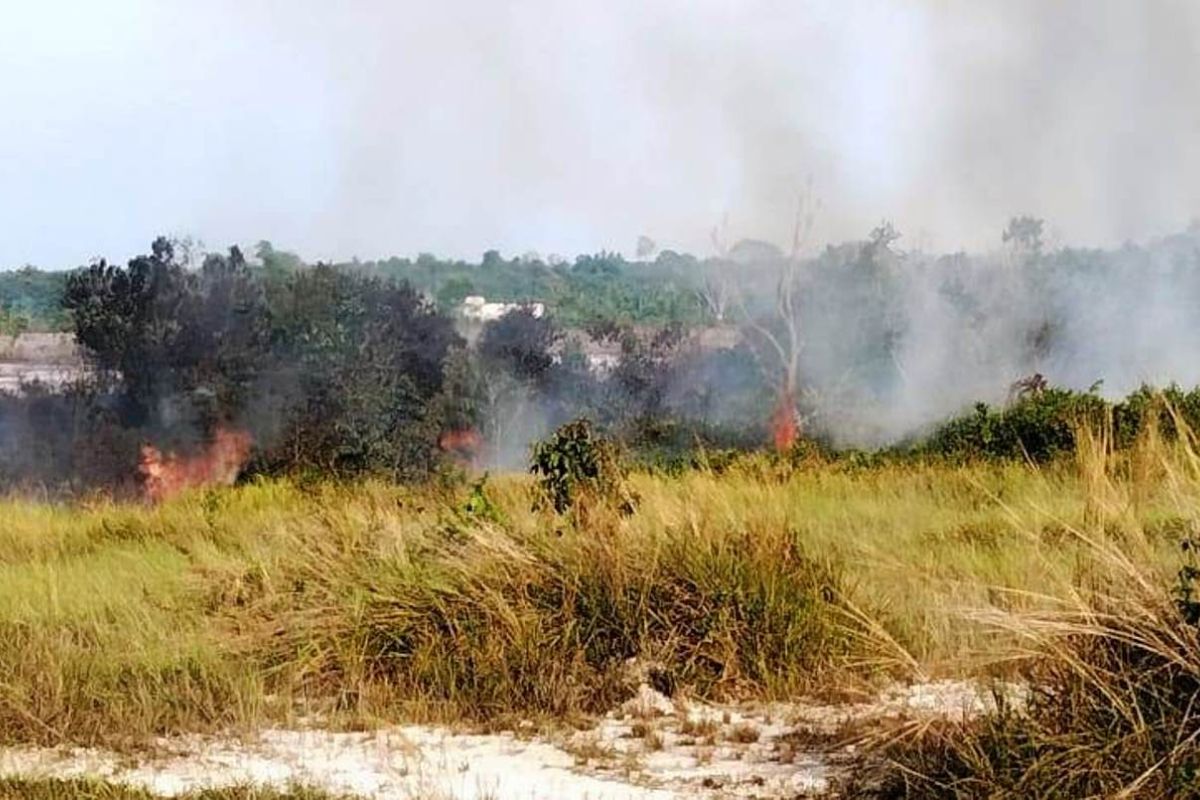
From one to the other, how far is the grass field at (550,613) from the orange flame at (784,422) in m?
17.9

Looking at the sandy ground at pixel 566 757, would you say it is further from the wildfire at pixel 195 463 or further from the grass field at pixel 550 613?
the wildfire at pixel 195 463

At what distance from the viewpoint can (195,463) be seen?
25.2 m

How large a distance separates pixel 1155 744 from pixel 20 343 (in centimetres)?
3563

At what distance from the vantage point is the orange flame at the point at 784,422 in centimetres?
2830

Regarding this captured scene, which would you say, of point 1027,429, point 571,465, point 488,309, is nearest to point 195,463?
point 488,309

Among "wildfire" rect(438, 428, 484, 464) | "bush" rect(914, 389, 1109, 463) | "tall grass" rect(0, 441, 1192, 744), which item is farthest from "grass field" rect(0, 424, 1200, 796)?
"wildfire" rect(438, 428, 484, 464)

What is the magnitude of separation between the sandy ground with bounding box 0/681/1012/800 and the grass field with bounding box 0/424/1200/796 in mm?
220

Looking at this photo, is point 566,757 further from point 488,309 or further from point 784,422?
point 488,309

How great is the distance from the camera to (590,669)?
25.6ft

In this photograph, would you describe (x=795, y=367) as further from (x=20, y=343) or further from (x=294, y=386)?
(x=20, y=343)

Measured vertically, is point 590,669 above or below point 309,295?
below

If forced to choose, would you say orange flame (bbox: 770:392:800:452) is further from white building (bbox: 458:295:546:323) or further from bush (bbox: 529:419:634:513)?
bush (bbox: 529:419:634:513)

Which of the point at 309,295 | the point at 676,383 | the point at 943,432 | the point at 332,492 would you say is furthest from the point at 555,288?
the point at 332,492

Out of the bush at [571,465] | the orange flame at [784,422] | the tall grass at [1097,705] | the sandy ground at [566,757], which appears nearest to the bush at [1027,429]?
the bush at [571,465]
